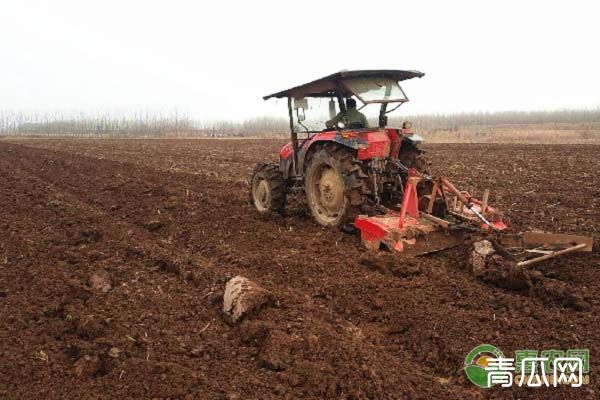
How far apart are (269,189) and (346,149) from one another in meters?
1.71

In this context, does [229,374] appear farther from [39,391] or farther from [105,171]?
[105,171]

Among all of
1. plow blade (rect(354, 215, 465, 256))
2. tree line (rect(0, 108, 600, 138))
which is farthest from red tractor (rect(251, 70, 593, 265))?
tree line (rect(0, 108, 600, 138))

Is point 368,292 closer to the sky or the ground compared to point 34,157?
closer to the ground

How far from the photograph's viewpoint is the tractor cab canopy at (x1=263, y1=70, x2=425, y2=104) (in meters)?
6.21

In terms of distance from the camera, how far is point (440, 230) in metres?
5.44

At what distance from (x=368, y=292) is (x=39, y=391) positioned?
2590mm

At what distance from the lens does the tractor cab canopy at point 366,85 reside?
6.21 meters

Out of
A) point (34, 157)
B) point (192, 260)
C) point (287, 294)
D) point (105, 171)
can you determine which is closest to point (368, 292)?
point (287, 294)

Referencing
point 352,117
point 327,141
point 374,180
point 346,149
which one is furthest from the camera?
point 352,117

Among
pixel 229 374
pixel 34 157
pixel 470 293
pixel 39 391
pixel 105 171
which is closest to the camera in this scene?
pixel 39 391

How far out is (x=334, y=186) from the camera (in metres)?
6.37

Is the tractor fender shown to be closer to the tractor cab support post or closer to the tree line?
the tractor cab support post

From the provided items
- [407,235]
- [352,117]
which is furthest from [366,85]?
[407,235]

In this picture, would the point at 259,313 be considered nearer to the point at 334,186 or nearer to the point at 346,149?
the point at 334,186
